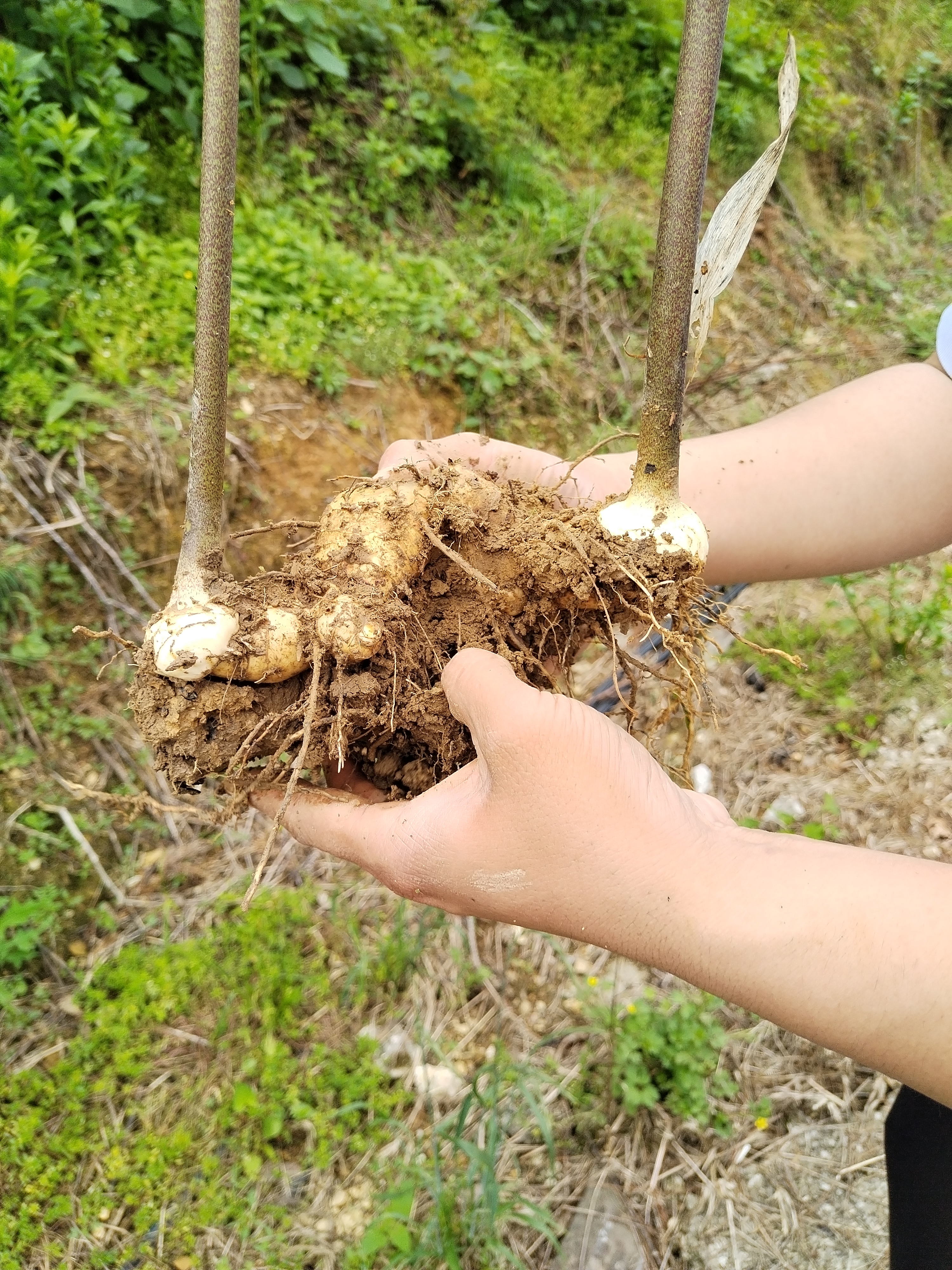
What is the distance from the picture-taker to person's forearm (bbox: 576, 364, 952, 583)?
1.47m

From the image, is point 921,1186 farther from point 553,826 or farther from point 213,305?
point 213,305

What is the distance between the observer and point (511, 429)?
2697 millimetres

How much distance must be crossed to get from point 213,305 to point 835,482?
3.58 ft

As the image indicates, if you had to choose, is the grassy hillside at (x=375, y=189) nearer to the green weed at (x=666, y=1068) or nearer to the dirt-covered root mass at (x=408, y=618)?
the dirt-covered root mass at (x=408, y=618)

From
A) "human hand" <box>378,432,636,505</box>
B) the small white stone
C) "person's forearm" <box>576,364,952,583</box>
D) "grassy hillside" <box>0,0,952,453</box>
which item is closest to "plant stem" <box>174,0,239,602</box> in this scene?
"human hand" <box>378,432,636,505</box>

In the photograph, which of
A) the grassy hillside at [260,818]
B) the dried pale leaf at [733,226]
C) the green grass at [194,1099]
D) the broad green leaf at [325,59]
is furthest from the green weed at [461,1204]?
the broad green leaf at [325,59]

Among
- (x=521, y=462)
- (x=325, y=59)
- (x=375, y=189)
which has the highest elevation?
(x=325, y=59)

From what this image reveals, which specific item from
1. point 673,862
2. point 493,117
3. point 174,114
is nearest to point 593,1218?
point 673,862

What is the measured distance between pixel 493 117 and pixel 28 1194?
11.3 feet

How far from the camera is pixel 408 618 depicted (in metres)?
1.26

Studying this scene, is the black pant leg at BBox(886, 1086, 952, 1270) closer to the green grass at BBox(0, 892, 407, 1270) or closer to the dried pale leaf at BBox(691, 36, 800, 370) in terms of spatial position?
the green grass at BBox(0, 892, 407, 1270)

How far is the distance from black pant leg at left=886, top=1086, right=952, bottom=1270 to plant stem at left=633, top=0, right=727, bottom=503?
94 cm

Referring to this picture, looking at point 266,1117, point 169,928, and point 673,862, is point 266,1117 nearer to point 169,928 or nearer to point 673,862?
point 169,928

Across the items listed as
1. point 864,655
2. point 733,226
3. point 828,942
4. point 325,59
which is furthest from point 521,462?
point 325,59
